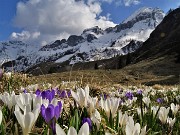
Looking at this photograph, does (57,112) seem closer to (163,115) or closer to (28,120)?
(28,120)

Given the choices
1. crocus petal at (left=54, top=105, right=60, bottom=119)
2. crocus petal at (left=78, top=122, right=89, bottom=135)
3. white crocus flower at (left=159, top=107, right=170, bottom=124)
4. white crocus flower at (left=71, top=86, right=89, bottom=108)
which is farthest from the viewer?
white crocus flower at (left=159, top=107, right=170, bottom=124)

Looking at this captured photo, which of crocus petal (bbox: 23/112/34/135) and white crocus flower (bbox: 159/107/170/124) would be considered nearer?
crocus petal (bbox: 23/112/34/135)

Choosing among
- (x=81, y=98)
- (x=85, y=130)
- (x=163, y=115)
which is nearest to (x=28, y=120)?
(x=85, y=130)

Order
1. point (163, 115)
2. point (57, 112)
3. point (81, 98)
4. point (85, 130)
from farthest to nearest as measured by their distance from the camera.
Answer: point (163, 115)
point (81, 98)
point (57, 112)
point (85, 130)

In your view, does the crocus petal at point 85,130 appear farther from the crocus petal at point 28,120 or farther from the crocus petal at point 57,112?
the crocus petal at point 57,112

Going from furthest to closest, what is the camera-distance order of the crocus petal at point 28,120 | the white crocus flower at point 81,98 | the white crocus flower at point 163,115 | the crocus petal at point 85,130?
the white crocus flower at point 163,115 < the white crocus flower at point 81,98 < the crocus petal at point 28,120 < the crocus petal at point 85,130

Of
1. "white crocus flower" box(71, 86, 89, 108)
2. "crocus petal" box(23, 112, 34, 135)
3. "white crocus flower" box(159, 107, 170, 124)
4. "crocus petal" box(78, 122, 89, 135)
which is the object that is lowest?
"white crocus flower" box(159, 107, 170, 124)

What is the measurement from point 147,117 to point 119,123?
1.70 ft

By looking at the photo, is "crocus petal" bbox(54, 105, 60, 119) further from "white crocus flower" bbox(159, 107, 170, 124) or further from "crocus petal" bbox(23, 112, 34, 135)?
"white crocus flower" bbox(159, 107, 170, 124)

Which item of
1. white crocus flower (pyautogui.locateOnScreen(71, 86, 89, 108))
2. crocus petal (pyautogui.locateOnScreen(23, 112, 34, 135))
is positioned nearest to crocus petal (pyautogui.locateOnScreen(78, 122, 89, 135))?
crocus petal (pyautogui.locateOnScreen(23, 112, 34, 135))

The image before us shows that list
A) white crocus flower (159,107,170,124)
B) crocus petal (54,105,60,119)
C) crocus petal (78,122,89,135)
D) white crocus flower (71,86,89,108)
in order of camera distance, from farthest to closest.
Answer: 1. white crocus flower (159,107,170,124)
2. white crocus flower (71,86,89,108)
3. crocus petal (54,105,60,119)
4. crocus petal (78,122,89,135)

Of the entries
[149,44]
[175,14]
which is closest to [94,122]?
[149,44]

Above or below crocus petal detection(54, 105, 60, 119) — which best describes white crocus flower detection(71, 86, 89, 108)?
above

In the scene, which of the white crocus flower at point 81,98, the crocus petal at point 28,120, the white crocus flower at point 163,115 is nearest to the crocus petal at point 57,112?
the crocus petal at point 28,120
